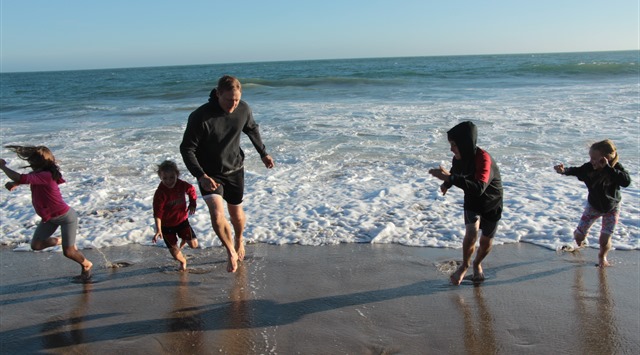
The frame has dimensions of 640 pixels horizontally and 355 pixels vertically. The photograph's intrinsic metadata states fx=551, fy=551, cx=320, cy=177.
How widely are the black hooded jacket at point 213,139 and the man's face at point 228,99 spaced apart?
58 mm

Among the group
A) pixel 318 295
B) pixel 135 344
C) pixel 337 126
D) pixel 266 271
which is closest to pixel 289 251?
pixel 266 271

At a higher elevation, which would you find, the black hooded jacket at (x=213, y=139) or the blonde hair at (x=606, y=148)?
the black hooded jacket at (x=213, y=139)

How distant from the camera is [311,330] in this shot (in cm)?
377

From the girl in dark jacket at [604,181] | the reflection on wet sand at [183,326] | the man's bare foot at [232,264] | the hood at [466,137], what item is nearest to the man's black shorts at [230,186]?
the man's bare foot at [232,264]

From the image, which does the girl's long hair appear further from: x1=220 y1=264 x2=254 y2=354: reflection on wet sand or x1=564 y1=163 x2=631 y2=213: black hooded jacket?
x1=564 y1=163 x2=631 y2=213: black hooded jacket

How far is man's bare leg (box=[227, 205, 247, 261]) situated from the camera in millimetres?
5102

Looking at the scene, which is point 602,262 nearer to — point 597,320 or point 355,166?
point 597,320

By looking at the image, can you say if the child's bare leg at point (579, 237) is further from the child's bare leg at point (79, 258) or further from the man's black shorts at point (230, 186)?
the child's bare leg at point (79, 258)

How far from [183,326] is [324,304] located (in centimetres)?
105

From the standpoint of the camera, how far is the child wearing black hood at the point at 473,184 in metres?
3.93

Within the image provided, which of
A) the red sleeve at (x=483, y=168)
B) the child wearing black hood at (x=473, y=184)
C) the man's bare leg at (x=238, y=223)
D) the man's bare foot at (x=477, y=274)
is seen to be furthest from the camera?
the man's bare leg at (x=238, y=223)

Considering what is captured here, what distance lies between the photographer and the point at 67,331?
3818mm

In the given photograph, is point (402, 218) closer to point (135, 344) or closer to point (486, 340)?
point (486, 340)

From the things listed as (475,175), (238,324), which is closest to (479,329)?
(475,175)
